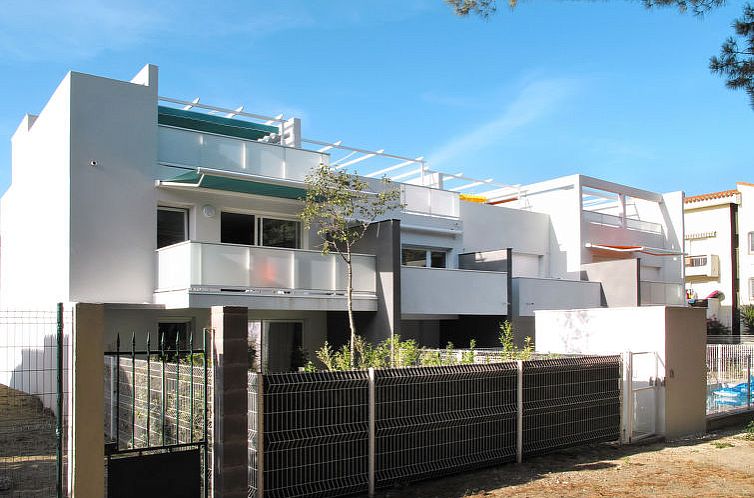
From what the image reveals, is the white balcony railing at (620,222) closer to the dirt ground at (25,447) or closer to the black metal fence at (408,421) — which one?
the black metal fence at (408,421)

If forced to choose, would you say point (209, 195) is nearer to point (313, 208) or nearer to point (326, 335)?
point (313, 208)

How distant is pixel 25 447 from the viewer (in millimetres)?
11695

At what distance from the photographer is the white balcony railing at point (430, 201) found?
824 inches

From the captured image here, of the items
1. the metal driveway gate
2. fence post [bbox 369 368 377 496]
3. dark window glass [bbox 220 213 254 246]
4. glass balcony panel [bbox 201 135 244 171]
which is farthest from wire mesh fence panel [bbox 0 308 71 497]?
glass balcony panel [bbox 201 135 244 171]

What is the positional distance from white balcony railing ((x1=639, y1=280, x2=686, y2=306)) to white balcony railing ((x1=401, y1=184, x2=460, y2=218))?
6824 millimetres

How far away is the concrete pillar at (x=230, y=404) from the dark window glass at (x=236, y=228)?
33.9 feet

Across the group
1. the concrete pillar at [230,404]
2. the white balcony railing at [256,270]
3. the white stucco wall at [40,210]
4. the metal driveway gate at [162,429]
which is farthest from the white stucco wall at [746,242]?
the concrete pillar at [230,404]

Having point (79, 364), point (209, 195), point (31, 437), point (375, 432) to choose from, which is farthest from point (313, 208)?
point (79, 364)

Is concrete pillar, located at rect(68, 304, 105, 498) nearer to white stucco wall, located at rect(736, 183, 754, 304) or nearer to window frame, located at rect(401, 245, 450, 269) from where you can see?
window frame, located at rect(401, 245, 450, 269)

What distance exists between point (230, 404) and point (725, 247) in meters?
40.7

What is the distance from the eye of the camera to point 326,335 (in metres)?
19.1

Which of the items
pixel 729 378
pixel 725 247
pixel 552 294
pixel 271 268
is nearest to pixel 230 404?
pixel 271 268

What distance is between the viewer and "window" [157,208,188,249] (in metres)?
17.1

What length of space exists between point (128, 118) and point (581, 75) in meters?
10.1
